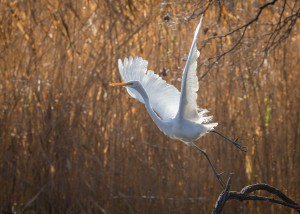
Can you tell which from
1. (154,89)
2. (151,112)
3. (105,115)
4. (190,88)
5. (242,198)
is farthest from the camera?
(105,115)

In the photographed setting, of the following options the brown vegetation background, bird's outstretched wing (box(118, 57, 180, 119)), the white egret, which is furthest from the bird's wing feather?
the brown vegetation background

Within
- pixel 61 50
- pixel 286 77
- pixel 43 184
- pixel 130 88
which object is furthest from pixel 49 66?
pixel 286 77

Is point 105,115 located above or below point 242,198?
above

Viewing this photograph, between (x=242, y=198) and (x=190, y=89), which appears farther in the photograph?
(x=190, y=89)

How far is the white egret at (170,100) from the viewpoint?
253cm

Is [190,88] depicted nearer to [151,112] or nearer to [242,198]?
[151,112]

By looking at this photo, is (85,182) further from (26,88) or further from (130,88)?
(130,88)

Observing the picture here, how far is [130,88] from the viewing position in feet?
9.64

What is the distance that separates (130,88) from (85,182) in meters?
0.96

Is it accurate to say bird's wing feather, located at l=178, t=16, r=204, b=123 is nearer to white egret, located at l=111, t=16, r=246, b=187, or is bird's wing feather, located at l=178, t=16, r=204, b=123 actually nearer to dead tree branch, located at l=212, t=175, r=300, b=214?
white egret, located at l=111, t=16, r=246, b=187

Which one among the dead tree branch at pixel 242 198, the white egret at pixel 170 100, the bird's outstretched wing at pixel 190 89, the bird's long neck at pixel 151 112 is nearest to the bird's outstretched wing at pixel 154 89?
the white egret at pixel 170 100

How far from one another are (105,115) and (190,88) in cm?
124

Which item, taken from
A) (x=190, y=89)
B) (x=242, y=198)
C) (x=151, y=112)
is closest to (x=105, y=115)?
(x=151, y=112)

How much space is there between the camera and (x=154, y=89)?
9.74ft
